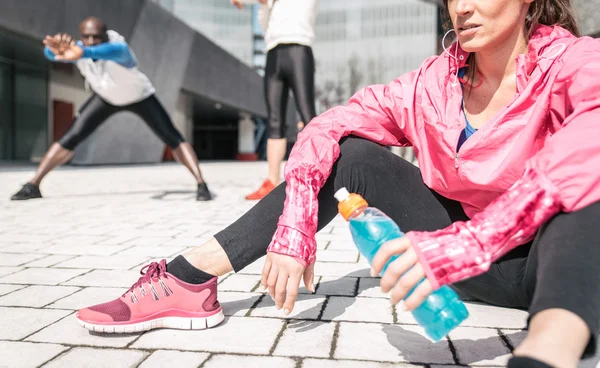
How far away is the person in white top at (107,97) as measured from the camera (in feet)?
17.2

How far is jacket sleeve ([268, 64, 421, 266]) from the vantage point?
155 centimetres

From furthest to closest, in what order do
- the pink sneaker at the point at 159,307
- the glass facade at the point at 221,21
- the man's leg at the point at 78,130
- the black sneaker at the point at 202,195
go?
the glass facade at the point at 221,21 → the black sneaker at the point at 202,195 → the man's leg at the point at 78,130 → the pink sneaker at the point at 159,307

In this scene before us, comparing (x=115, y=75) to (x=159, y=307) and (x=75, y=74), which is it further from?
(x=75, y=74)

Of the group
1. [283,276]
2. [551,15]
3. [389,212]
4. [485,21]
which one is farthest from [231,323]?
[551,15]

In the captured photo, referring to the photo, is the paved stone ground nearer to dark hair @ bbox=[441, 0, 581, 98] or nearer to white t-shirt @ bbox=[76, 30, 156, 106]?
dark hair @ bbox=[441, 0, 581, 98]

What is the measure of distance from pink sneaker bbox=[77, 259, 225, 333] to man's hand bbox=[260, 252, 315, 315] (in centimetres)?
32

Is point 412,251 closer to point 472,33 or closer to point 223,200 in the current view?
point 472,33

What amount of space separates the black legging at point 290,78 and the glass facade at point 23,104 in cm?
1293

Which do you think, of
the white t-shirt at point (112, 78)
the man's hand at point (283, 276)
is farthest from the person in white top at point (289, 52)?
the man's hand at point (283, 276)

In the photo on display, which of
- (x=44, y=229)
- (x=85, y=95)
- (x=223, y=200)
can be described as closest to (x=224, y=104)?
(x=85, y=95)

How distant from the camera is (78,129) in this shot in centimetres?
549

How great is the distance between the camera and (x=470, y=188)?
5.35 ft

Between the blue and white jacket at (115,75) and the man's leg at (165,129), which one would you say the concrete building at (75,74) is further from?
the man's leg at (165,129)

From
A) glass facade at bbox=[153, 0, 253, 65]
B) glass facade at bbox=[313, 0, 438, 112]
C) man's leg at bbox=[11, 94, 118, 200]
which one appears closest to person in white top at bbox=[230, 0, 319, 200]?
man's leg at bbox=[11, 94, 118, 200]
